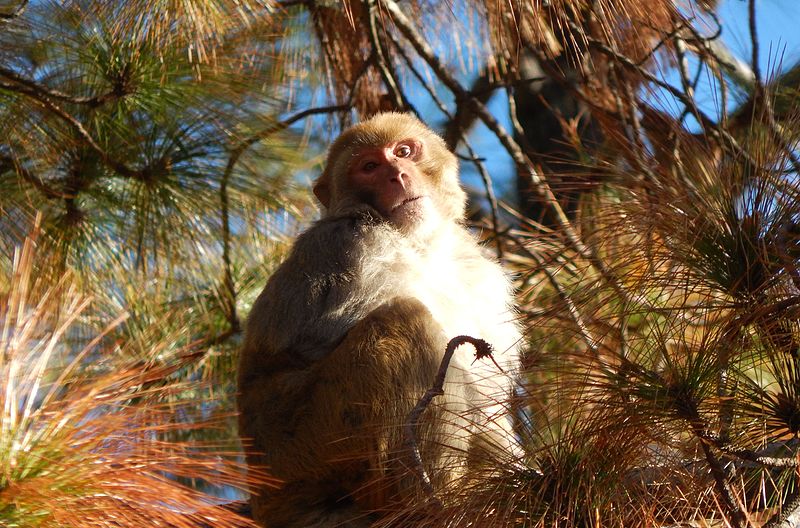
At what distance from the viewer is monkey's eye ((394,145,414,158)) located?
14.2ft

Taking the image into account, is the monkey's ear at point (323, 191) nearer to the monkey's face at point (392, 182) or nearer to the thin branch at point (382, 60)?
the monkey's face at point (392, 182)

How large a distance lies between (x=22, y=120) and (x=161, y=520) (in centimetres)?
286

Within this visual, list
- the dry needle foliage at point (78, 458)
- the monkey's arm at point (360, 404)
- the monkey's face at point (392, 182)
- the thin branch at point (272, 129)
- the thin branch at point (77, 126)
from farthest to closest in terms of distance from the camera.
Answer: the thin branch at point (272, 129)
the thin branch at point (77, 126)
the monkey's face at point (392, 182)
the monkey's arm at point (360, 404)
the dry needle foliage at point (78, 458)

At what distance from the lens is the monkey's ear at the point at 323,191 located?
4.52 meters

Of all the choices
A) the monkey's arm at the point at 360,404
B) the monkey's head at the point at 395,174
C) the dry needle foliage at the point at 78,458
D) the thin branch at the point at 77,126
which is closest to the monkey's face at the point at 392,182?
the monkey's head at the point at 395,174

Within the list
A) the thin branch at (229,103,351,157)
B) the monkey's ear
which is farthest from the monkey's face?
the thin branch at (229,103,351,157)

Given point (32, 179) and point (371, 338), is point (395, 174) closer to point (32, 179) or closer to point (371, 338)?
point (371, 338)

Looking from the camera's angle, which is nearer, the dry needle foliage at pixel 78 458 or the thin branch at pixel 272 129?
the dry needle foliage at pixel 78 458

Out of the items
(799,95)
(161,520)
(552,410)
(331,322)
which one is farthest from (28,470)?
(799,95)

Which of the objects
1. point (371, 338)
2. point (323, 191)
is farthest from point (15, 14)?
point (371, 338)

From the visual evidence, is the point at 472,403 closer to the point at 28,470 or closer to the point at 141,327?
the point at 28,470

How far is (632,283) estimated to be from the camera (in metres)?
2.77

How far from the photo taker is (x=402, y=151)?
4340mm

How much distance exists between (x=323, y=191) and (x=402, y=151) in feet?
1.49
